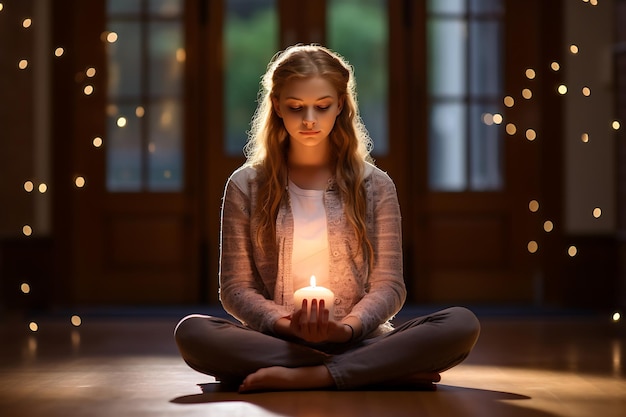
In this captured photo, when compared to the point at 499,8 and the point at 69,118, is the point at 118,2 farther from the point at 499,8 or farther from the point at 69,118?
the point at 499,8

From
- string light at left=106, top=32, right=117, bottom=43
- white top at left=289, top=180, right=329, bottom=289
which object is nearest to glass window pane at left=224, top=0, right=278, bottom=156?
string light at left=106, top=32, right=117, bottom=43

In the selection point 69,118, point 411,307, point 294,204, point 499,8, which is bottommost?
point 411,307

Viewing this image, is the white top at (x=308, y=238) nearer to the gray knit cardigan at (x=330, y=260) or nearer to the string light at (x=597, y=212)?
the gray knit cardigan at (x=330, y=260)

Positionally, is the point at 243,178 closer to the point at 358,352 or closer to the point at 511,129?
the point at 358,352

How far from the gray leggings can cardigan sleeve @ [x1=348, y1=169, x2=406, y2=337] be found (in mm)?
75

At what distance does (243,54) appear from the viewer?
5.52 meters

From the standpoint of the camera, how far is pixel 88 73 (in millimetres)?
5414

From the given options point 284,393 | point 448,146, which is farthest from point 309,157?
point 448,146

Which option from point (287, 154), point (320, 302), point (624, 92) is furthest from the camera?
point (624, 92)

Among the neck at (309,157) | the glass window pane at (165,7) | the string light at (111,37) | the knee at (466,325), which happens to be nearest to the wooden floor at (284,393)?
the knee at (466,325)

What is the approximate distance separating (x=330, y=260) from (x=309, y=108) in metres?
0.38

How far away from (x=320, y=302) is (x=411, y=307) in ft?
9.44

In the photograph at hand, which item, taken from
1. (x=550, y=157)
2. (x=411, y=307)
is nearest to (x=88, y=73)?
(x=411, y=307)

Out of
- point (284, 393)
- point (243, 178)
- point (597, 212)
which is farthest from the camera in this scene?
point (597, 212)
